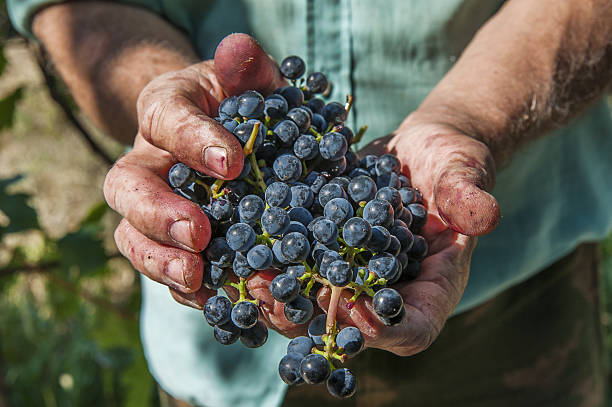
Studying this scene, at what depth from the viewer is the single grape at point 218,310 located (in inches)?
39.3

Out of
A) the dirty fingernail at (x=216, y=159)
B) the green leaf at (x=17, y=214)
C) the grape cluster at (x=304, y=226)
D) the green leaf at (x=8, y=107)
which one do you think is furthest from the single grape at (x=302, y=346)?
the green leaf at (x=8, y=107)

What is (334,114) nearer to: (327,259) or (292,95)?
(292,95)

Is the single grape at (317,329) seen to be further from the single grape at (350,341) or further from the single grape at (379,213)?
the single grape at (379,213)

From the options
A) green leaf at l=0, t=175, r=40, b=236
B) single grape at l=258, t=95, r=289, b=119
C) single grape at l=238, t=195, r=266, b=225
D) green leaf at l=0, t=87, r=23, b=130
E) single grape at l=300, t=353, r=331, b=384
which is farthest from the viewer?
green leaf at l=0, t=87, r=23, b=130

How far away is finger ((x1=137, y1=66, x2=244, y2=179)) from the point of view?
979mm

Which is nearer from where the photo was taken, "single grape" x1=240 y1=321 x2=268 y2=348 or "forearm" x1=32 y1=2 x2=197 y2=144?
"single grape" x1=240 y1=321 x2=268 y2=348

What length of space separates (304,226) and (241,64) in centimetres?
34

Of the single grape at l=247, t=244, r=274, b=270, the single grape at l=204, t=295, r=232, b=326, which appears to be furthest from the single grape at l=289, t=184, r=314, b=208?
the single grape at l=204, t=295, r=232, b=326

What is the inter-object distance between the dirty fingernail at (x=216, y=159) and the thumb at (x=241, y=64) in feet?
0.74

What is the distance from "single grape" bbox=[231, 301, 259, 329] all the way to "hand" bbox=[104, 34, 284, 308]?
3.9 inches

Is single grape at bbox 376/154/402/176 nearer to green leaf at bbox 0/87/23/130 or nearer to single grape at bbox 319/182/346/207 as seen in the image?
single grape at bbox 319/182/346/207

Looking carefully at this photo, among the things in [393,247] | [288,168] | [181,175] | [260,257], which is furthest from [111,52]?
[393,247]

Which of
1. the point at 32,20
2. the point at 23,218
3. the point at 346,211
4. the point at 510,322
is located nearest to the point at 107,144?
the point at 23,218

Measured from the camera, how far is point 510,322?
5.79ft
